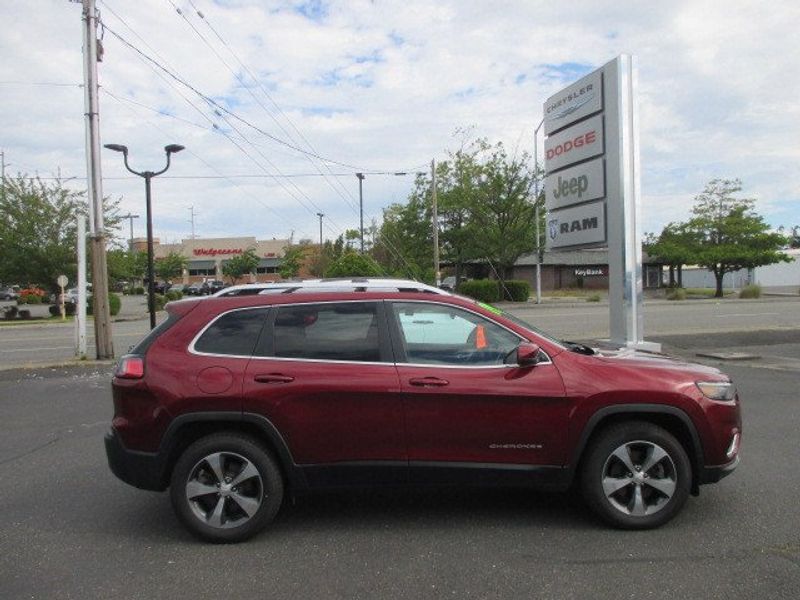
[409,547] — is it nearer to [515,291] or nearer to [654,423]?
[654,423]

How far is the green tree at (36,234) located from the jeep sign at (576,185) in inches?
1095

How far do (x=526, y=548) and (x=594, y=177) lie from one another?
8.61 meters

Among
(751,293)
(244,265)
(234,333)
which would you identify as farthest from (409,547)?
(244,265)

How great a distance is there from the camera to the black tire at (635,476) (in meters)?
4.34

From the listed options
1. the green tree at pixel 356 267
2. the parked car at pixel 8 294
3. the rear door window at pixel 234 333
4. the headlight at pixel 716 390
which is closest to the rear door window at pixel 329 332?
the rear door window at pixel 234 333

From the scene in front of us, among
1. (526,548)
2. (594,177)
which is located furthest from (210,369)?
(594,177)

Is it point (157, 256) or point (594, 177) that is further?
point (157, 256)

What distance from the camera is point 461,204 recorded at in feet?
132

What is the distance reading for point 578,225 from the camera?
1212 centimetres

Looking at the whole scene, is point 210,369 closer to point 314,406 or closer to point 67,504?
point 314,406

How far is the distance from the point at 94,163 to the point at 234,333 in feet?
39.5

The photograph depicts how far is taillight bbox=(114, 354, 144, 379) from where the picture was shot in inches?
174

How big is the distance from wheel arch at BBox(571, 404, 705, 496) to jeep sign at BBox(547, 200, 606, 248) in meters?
7.30

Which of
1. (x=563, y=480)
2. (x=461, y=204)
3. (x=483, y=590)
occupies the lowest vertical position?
(x=483, y=590)
